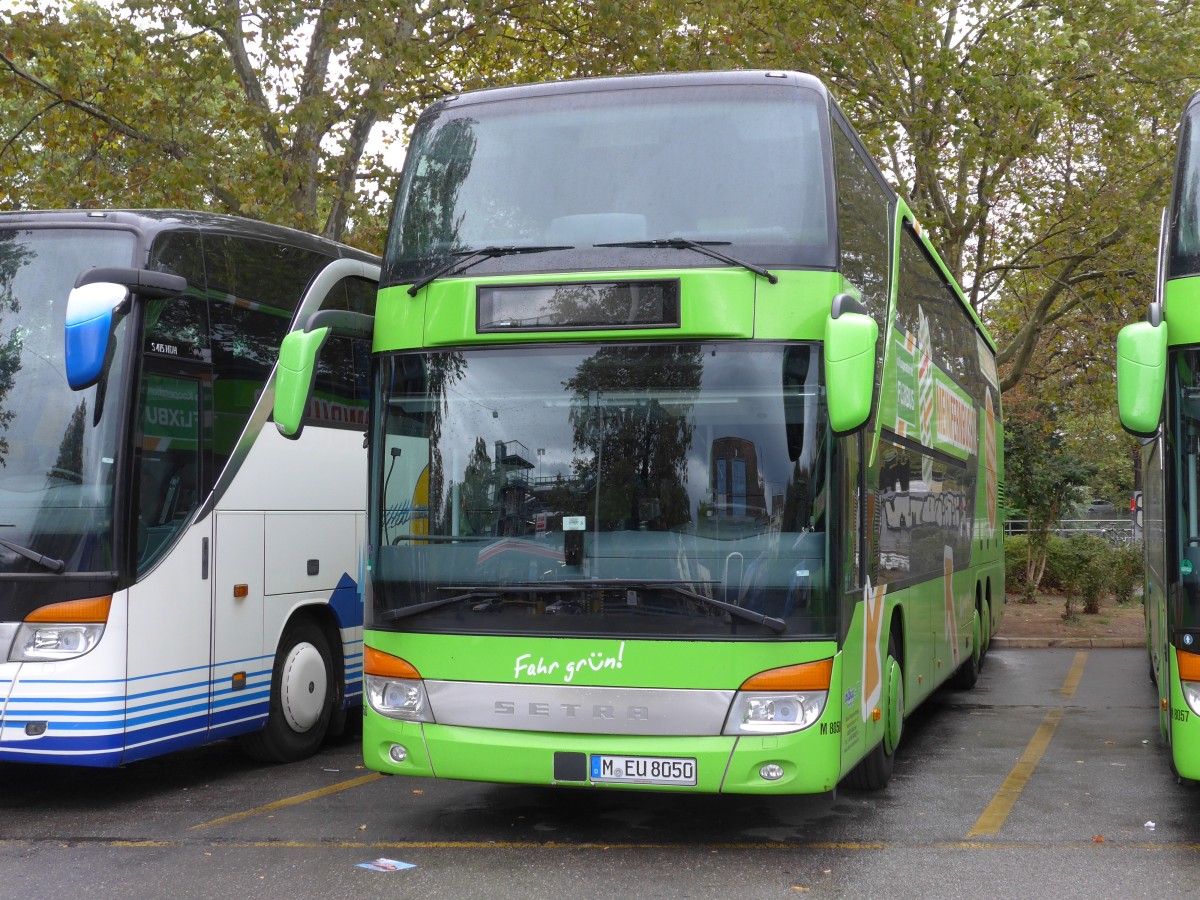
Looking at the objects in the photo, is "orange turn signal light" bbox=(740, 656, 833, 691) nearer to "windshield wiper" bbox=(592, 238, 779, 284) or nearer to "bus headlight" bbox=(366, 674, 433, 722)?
"bus headlight" bbox=(366, 674, 433, 722)

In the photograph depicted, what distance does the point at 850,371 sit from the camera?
20.2 feet

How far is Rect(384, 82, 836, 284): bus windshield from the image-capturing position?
6824mm

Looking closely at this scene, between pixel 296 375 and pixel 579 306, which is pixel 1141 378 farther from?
pixel 296 375

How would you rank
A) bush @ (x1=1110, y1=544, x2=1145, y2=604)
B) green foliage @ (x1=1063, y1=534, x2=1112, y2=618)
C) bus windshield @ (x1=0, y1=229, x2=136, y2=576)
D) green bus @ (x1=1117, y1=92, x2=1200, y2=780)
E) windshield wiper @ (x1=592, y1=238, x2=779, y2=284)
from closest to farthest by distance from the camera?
green bus @ (x1=1117, y1=92, x2=1200, y2=780)
windshield wiper @ (x1=592, y1=238, x2=779, y2=284)
bus windshield @ (x1=0, y1=229, x2=136, y2=576)
green foliage @ (x1=1063, y1=534, x2=1112, y2=618)
bush @ (x1=1110, y1=544, x2=1145, y2=604)

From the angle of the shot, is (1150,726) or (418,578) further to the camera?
(1150,726)

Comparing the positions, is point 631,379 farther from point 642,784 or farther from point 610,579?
point 642,784

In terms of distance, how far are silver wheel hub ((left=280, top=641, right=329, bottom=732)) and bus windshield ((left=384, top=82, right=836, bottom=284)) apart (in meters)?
3.47

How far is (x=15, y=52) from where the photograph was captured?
16.7 meters

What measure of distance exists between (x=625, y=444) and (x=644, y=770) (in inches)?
59.9

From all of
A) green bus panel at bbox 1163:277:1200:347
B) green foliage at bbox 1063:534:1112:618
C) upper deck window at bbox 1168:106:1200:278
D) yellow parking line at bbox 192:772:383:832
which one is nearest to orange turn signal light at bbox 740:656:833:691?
green bus panel at bbox 1163:277:1200:347

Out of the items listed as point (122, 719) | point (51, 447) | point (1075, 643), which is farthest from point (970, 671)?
point (51, 447)

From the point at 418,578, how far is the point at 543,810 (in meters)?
1.86

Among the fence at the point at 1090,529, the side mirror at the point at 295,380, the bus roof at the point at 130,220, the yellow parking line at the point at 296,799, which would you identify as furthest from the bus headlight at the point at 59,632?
the fence at the point at 1090,529

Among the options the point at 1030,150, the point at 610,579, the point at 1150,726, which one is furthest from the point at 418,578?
the point at 1030,150
